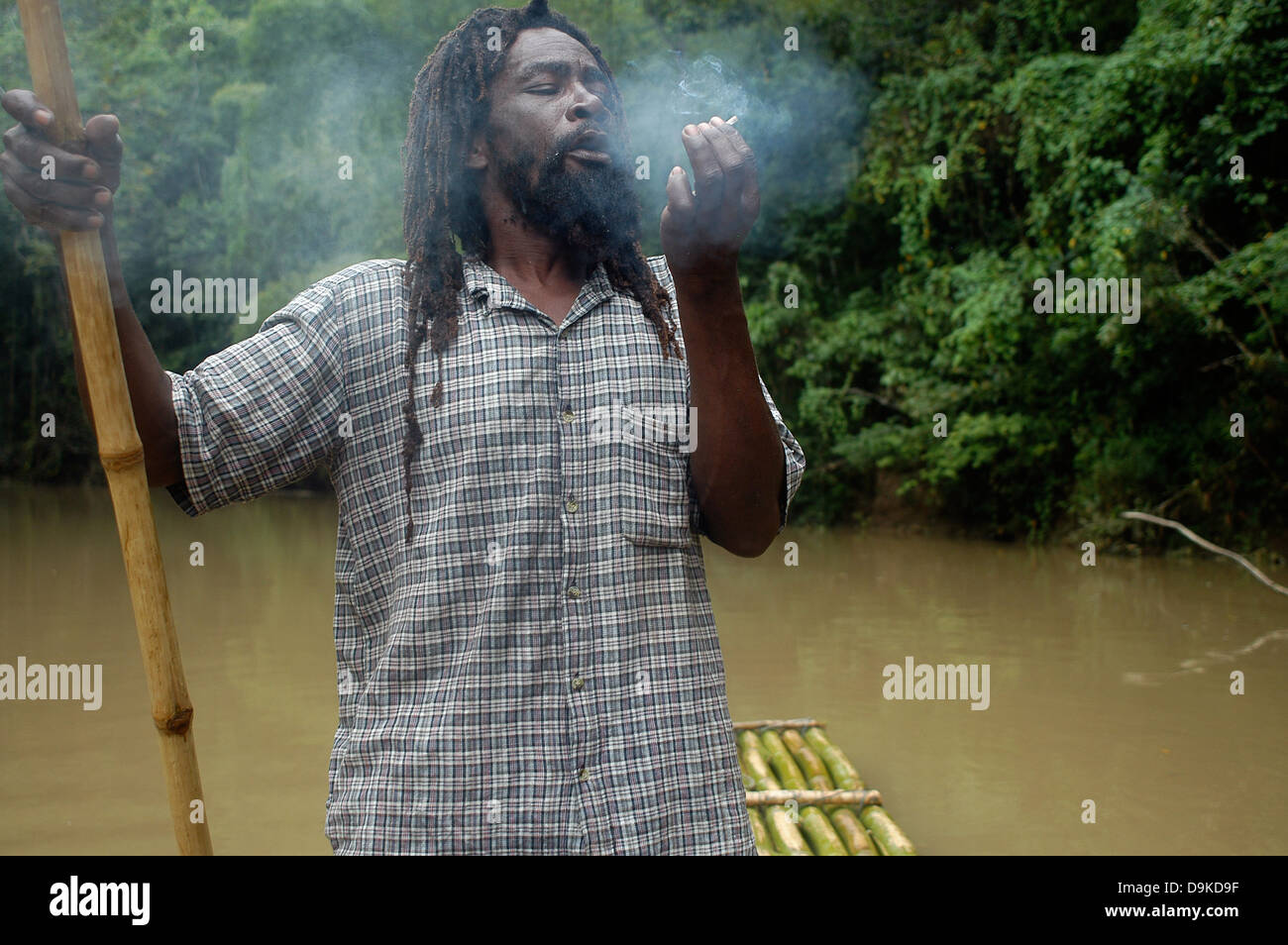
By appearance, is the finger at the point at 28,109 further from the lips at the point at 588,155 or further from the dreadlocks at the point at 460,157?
the lips at the point at 588,155

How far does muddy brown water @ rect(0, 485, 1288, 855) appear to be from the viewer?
5379mm

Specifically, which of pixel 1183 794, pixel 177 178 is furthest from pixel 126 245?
pixel 1183 794

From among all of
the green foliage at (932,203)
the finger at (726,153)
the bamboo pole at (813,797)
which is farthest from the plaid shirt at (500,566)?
the green foliage at (932,203)

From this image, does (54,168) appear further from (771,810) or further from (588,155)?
(771,810)

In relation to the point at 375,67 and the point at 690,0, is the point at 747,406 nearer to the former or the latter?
the point at 690,0

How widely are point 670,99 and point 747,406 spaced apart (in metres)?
1.62

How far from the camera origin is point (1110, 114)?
10328 millimetres

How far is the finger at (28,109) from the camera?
53.1 inches

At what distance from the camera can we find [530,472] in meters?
1.58

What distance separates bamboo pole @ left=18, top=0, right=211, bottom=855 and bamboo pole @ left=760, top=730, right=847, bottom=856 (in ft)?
9.69

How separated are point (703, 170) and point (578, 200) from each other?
30 cm

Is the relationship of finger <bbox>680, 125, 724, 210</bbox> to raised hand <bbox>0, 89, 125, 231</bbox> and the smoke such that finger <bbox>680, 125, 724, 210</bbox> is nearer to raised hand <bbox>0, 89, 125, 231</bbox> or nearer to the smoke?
raised hand <bbox>0, 89, 125, 231</bbox>

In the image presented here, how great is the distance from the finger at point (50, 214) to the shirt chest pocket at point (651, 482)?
0.69 metres

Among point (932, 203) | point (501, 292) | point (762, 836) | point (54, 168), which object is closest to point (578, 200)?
point (501, 292)
